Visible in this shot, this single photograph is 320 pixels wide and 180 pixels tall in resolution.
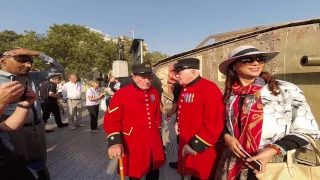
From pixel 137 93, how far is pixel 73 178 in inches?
93.6

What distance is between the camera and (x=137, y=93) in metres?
2.77

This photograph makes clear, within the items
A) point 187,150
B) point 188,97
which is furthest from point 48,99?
point 187,150

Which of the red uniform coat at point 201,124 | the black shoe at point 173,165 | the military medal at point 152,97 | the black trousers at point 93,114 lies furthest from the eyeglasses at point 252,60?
the black trousers at point 93,114

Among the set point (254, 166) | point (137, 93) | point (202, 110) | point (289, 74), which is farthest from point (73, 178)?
point (289, 74)

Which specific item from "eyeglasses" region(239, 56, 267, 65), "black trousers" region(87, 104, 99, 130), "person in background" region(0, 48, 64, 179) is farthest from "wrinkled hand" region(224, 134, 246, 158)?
"black trousers" region(87, 104, 99, 130)

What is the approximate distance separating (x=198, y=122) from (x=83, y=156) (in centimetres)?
378

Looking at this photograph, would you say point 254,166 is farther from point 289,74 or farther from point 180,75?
point 289,74

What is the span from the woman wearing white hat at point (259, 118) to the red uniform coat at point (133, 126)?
1.05 metres

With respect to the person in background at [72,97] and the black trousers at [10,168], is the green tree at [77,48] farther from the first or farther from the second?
the black trousers at [10,168]

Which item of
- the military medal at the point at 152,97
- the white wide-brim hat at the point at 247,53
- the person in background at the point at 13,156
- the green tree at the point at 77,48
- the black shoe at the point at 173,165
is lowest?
the black shoe at the point at 173,165

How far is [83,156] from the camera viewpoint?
17.1 ft

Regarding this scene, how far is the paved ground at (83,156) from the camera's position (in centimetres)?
421

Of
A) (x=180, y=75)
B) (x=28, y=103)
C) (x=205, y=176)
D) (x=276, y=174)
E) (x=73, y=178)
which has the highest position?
(x=180, y=75)

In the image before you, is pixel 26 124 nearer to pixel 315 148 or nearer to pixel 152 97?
pixel 152 97
